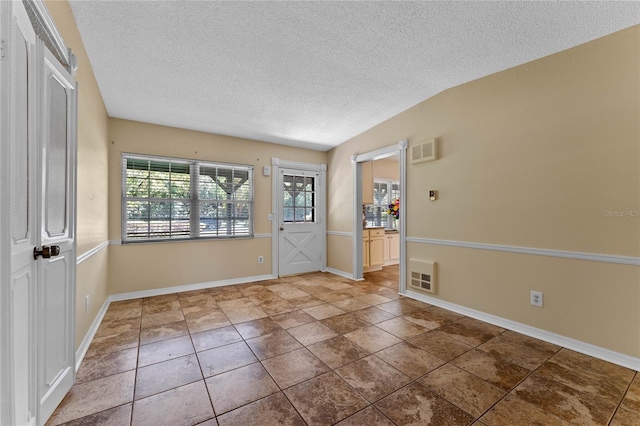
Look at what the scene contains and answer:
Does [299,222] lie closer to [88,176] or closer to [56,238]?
[88,176]

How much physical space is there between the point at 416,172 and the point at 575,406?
2697 mm

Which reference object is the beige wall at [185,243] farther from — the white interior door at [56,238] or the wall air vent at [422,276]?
the wall air vent at [422,276]

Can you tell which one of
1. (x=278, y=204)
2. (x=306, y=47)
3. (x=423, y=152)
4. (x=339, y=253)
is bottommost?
(x=339, y=253)

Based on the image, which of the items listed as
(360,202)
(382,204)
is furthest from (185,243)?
(382,204)

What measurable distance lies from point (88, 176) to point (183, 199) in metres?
1.60

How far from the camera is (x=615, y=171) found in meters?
2.16

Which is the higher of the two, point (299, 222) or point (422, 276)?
point (299, 222)

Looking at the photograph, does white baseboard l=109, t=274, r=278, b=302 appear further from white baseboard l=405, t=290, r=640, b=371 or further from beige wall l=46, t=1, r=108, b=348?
white baseboard l=405, t=290, r=640, b=371

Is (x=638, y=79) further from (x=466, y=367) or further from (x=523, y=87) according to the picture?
(x=466, y=367)

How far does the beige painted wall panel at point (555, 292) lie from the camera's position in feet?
6.98

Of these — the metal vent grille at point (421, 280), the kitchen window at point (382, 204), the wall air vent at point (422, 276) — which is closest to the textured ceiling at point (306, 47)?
the wall air vent at point (422, 276)

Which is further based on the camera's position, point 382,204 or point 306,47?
point 382,204

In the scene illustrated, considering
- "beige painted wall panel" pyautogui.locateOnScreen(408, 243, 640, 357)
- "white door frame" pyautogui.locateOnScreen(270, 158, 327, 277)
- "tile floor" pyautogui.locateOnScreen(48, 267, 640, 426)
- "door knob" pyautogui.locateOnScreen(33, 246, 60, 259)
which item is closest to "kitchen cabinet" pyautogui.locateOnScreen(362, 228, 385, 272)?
→ "white door frame" pyautogui.locateOnScreen(270, 158, 327, 277)

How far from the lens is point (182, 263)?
13.3 ft
